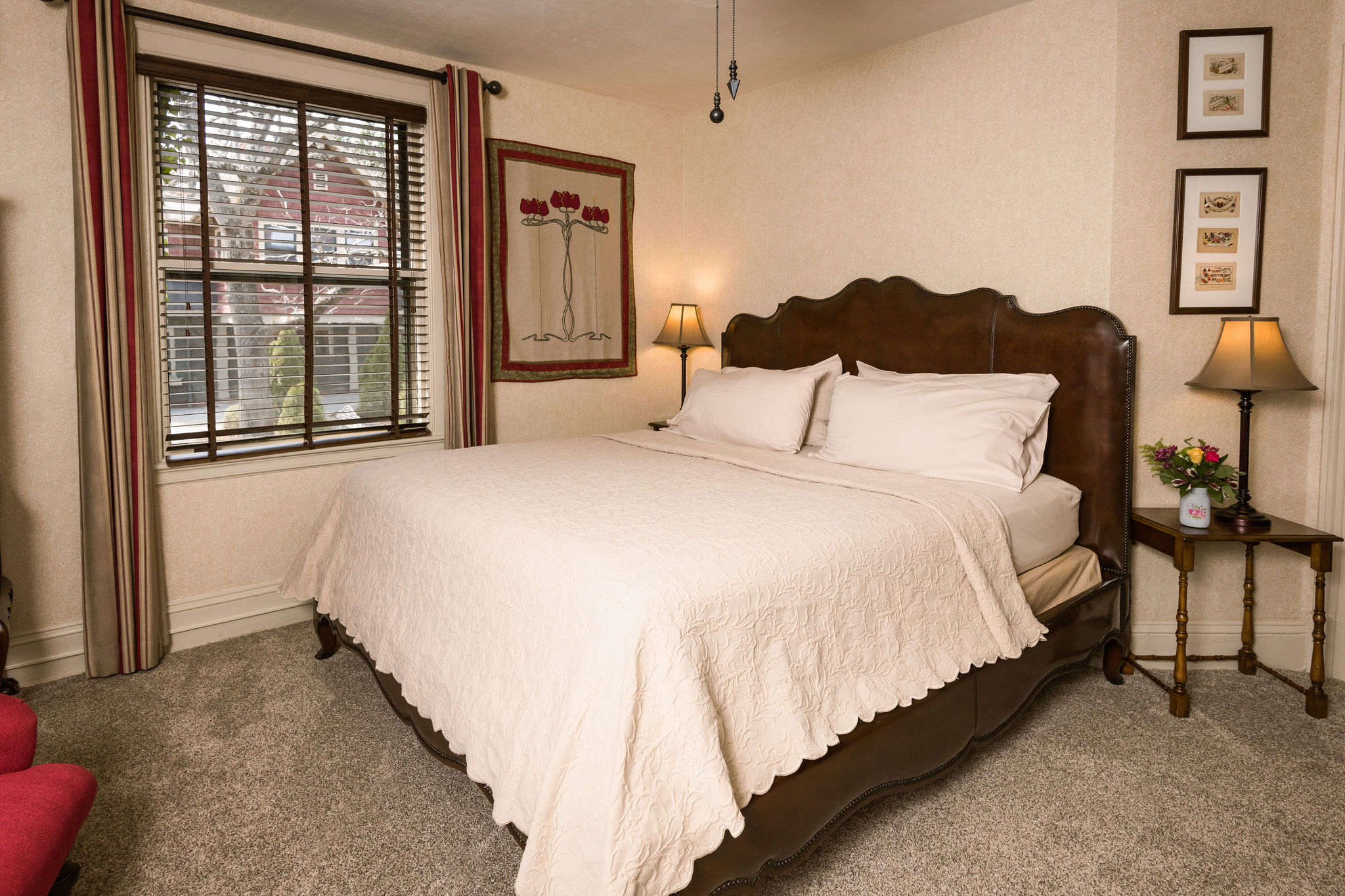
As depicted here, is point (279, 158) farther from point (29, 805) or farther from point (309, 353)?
point (29, 805)

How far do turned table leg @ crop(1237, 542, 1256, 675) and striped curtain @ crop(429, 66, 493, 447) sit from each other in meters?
3.20

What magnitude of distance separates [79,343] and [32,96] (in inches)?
33.6

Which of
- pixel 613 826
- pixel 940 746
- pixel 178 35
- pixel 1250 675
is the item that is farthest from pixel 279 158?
pixel 1250 675

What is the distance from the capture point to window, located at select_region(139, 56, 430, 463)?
2939mm

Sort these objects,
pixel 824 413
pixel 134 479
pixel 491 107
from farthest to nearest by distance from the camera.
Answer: pixel 491 107
pixel 824 413
pixel 134 479

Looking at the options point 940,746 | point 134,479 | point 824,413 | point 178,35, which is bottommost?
point 940,746

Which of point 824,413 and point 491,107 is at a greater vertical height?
point 491,107

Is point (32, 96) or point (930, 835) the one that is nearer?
point (930, 835)

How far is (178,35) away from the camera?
286 centimetres

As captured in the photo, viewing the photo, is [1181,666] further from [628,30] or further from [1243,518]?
[628,30]

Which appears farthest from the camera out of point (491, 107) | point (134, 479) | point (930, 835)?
point (491, 107)

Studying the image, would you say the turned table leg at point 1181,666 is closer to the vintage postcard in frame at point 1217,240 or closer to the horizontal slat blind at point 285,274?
the vintage postcard in frame at point 1217,240

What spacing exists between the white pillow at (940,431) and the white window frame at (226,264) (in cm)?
194

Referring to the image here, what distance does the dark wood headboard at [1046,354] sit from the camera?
2.70 metres
